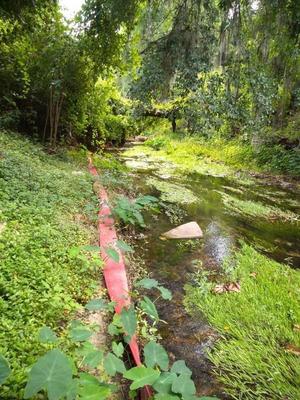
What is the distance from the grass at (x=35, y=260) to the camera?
206cm

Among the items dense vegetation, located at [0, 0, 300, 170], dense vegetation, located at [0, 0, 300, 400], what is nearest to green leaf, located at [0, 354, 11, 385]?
dense vegetation, located at [0, 0, 300, 400]

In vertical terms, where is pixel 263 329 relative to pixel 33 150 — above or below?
below

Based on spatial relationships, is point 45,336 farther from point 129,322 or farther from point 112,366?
point 129,322

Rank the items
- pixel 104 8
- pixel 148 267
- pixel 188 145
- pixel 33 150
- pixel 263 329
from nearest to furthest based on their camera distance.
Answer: pixel 263 329 → pixel 148 267 → pixel 104 8 → pixel 33 150 → pixel 188 145

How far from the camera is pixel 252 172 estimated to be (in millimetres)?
11773

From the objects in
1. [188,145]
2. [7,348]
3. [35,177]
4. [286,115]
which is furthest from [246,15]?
[188,145]

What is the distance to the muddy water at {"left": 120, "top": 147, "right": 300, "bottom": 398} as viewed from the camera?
109 inches

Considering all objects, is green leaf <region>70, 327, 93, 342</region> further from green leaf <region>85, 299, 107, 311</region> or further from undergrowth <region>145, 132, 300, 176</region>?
undergrowth <region>145, 132, 300, 176</region>

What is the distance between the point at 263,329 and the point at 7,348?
1.99 metres

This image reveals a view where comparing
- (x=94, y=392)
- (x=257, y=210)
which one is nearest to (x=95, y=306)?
(x=94, y=392)

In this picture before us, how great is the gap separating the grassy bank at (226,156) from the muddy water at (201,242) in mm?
2131

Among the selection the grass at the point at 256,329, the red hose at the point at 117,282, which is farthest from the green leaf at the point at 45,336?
the grass at the point at 256,329

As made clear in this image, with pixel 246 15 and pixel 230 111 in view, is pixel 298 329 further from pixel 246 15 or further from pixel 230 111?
pixel 246 15

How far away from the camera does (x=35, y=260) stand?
2869 mm
